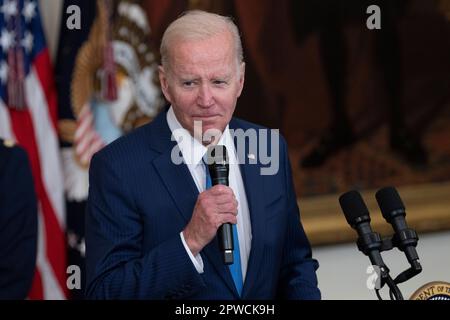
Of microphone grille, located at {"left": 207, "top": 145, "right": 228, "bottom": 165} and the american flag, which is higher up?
the american flag

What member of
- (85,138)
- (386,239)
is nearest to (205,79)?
(386,239)

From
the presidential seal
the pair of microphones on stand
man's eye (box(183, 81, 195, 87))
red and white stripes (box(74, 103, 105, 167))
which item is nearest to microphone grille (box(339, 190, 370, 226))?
the pair of microphones on stand

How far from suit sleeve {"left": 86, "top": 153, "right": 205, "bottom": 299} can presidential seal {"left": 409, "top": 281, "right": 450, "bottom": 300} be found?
0.93 metres

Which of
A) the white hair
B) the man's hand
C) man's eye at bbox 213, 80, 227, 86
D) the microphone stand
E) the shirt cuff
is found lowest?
the microphone stand

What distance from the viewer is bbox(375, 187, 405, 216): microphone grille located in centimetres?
228

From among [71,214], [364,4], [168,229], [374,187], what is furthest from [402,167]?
[168,229]

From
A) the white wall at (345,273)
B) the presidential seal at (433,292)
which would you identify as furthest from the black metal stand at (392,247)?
the white wall at (345,273)

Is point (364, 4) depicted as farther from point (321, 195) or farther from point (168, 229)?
point (168, 229)

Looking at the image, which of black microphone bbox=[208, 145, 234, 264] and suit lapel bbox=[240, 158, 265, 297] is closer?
black microphone bbox=[208, 145, 234, 264]

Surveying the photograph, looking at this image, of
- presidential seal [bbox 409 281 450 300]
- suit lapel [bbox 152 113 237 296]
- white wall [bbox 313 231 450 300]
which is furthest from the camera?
white wall [bbox 313 231 450 300]

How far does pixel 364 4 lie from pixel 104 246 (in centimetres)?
318

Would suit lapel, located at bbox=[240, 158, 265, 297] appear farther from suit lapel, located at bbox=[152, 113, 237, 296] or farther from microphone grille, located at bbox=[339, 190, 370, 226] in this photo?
microphone grille, located at bbox=[339, 190, 370, 226]

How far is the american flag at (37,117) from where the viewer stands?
459 cm

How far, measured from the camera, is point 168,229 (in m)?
2.36
